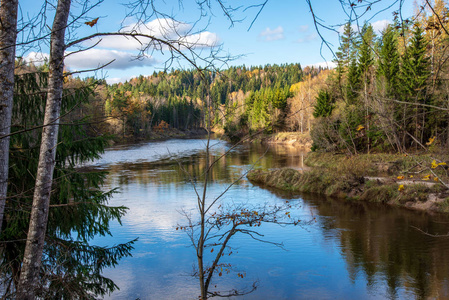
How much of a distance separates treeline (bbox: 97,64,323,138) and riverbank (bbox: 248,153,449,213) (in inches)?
194

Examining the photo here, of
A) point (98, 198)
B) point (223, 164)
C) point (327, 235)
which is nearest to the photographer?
point (98, 198)

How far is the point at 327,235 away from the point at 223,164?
19.7 metres

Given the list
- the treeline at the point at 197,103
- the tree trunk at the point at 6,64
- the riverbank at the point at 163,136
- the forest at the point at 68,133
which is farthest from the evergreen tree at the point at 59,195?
the riverbank at the point at 163,136

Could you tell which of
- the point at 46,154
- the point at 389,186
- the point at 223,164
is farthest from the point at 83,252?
the point at 223,164

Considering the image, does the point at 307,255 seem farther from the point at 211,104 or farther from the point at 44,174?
the point at 44,174

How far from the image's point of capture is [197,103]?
596 centimetres

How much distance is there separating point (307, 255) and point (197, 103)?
30.0 ft

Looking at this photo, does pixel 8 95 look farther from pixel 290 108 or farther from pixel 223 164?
pixel 290 108

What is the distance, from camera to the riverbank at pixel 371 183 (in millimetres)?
18453

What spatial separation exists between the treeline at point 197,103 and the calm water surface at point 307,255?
3.76 feet

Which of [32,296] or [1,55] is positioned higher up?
[1,55]

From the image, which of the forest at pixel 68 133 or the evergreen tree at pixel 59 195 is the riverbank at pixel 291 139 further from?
the evergreen tree at pixel 59 195

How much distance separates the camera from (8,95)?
10.8 ft

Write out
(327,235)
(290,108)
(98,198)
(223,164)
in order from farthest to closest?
(290,108)
(223,164)
(327,235)
(98,198)
